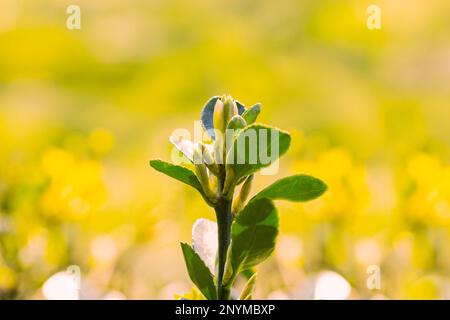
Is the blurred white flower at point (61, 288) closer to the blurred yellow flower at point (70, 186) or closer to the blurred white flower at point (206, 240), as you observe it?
the blurred yellow flower at point (70, 186)

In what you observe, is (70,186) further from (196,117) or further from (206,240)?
(196,117)

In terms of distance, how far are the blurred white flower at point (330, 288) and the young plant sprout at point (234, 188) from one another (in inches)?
12.3

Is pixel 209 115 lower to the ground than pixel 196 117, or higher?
lower

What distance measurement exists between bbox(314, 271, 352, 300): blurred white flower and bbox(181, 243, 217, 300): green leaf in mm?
309

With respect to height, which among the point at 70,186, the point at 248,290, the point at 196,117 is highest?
the point at 196,117

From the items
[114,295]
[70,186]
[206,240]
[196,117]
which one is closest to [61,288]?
[114,295]

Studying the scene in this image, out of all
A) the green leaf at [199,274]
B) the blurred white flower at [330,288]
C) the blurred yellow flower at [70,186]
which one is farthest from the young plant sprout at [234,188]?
the blurred yellow flower at [70,186]

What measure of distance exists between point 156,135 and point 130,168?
0.49 feet

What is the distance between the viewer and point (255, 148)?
202 millimetres

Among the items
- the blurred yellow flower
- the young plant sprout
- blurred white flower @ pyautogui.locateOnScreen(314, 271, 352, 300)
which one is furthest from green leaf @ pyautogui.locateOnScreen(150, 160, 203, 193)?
the blurred yellow flower

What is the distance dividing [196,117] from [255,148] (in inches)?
54.7

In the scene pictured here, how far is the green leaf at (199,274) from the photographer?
21 cm
